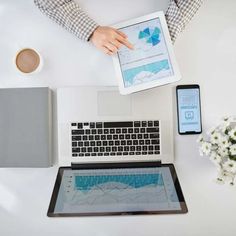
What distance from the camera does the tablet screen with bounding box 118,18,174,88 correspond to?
859mm

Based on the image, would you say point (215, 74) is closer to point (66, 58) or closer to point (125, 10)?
point (125, 10)

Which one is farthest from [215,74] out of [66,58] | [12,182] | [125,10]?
[12,182]

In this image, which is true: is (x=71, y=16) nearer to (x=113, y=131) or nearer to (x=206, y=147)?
(x=113, y=131)

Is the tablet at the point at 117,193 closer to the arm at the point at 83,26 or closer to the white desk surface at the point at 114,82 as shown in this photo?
the white desk surface at the point at 114,82

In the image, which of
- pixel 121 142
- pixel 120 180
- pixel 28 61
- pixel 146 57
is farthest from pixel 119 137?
pixel 28 61

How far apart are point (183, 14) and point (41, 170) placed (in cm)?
61

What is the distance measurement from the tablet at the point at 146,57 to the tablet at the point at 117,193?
0.24 metres

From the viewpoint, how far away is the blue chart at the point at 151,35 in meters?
0.87

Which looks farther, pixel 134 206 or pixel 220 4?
pixel 220 4

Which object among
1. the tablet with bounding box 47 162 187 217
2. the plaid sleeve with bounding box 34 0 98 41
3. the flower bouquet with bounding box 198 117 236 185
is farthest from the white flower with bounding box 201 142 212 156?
the plaid sleeve with bounding box 34 0 98 41

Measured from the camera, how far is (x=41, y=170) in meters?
0.92

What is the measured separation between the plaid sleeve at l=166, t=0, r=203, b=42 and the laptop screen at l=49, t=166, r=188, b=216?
16.0 inches

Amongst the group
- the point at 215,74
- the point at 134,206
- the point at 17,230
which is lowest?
the point at 17,230

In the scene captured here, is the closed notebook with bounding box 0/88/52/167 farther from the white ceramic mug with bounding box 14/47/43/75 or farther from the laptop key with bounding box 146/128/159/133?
the laptop key with bounding box 146/128/159/133
